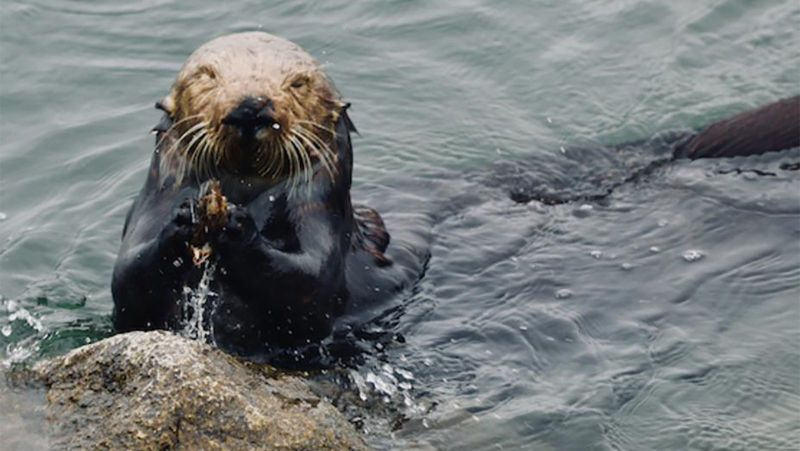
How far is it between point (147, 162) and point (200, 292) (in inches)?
103

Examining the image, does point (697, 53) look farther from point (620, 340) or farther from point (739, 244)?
point (620, 340)

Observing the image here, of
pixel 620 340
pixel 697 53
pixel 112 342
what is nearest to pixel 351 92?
pixel 697 53

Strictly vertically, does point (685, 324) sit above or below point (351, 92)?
below

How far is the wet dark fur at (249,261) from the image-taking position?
5.49 m

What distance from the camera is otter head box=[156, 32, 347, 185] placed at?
5.46 m

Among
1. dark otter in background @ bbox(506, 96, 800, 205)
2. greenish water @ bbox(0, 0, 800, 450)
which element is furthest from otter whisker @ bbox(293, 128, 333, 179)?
dark otter in background @ bbox(506, 96, 800, 205)

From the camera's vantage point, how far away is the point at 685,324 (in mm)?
6582

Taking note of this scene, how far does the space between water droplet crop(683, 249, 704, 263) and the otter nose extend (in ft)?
8.05

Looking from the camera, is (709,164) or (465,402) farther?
(709,164)

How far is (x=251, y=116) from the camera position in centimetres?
540

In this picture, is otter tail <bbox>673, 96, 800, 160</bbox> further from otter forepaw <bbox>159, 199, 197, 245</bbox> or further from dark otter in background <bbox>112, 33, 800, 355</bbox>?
otter forepaw <bbox>159, 199, 197, 245</bbox>

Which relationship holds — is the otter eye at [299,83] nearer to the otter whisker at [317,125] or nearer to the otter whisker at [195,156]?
the otter whisker at [317,125]

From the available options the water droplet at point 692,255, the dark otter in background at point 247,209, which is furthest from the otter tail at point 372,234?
the water droplet at point 692,255

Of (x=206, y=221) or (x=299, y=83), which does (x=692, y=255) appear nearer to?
(x=299, y=83)
